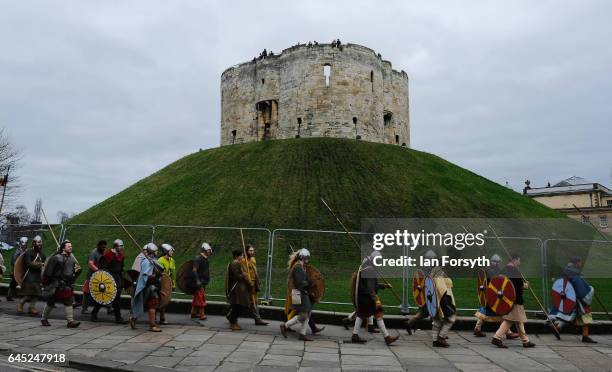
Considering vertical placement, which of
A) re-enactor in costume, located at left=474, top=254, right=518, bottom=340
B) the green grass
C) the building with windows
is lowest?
re-enactor in costume, located at left=474, top=254, right=518, bottom=340

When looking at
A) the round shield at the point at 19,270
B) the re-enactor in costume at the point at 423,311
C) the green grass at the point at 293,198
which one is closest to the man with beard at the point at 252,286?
the re-enactor in costume at the point at 423,311

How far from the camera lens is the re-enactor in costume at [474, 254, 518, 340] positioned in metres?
10.2

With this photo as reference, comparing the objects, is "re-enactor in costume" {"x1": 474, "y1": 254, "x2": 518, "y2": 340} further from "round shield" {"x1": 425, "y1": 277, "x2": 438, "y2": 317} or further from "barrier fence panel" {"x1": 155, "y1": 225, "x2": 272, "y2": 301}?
"barrier fence panel" {"x1": 155, "y1": 225, "x2": 272, "y2": 301}

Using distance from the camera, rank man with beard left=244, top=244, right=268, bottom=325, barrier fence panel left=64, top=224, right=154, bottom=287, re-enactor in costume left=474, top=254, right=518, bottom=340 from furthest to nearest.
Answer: barrier fence panel left=64, top=224, right=154, bottom=287, man with beard left=244, top=244, right=268, bottom=325, re-enactor in costume left=474, top=254, right=518, bottom=340

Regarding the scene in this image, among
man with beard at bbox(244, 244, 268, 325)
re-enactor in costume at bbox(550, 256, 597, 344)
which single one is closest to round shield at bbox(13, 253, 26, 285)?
man with beard at bbox(244, 244, 268, 325)

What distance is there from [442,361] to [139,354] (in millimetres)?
5057

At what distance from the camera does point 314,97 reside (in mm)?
40844

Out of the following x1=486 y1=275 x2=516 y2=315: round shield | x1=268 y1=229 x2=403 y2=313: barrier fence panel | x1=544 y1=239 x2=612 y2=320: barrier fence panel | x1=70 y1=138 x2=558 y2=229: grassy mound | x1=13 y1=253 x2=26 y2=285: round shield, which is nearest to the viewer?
x1=486 y1=275 x2=516 y2=315: round shield

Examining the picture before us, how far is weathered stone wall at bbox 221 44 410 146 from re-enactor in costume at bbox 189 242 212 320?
29.3m

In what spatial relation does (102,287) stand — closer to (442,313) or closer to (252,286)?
(252,286)

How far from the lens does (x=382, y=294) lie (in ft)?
47.8

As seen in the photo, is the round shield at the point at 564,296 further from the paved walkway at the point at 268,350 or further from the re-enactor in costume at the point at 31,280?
the re-enactor in costume at the point at 31,280

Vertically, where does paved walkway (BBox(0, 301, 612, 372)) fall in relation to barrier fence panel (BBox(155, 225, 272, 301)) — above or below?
below

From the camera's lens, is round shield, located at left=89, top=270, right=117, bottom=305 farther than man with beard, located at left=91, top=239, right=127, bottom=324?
No
